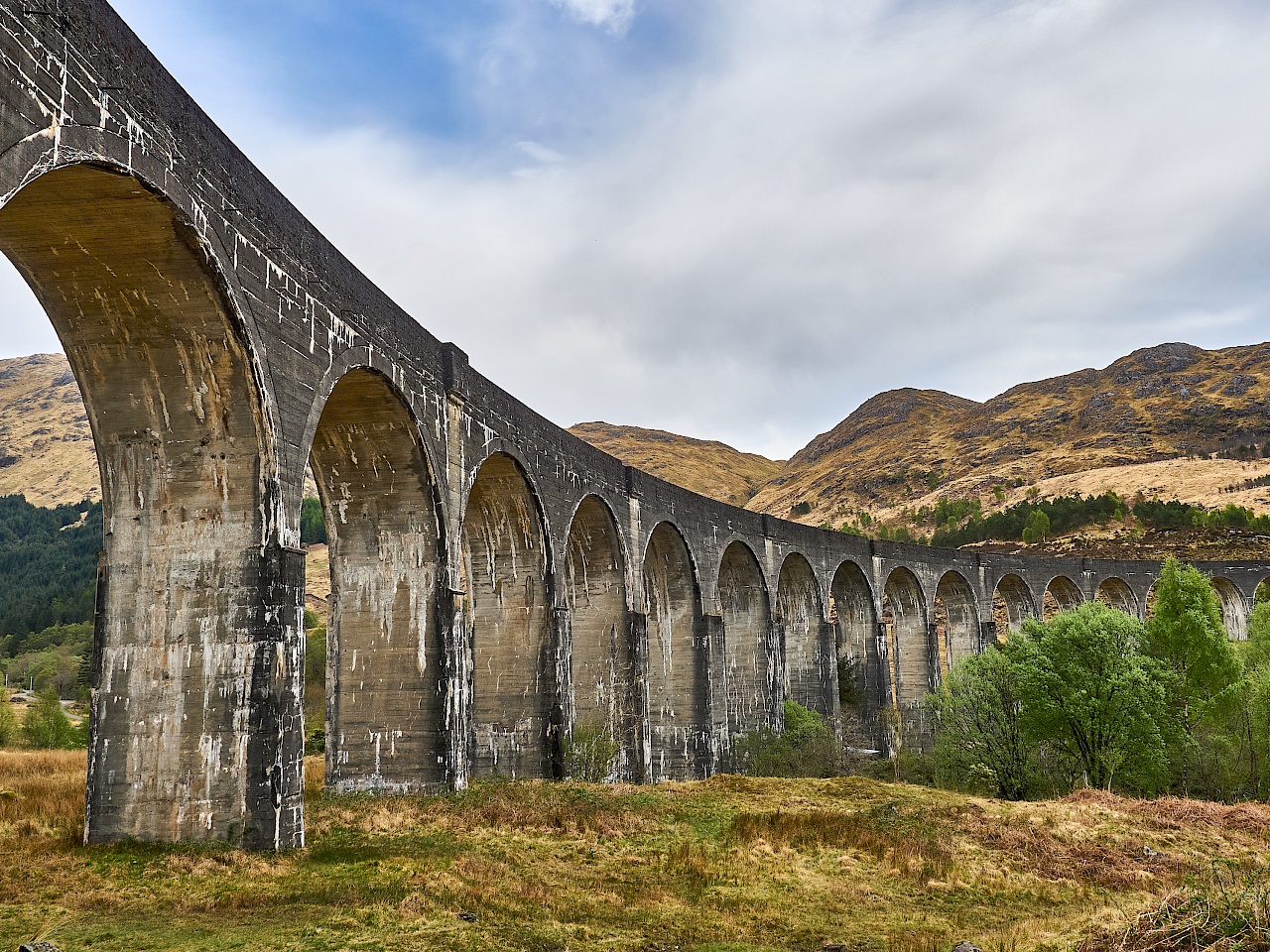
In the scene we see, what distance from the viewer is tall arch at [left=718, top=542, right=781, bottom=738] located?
31.3 meters

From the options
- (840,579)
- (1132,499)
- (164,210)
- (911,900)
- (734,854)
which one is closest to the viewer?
(164,210)

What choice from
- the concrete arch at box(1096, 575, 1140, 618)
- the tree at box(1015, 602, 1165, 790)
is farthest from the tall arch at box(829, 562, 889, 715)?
the concrete arch at box(1096, 575, 1140, 618)

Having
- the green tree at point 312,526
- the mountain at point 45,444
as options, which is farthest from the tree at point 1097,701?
the mountain at point 45,444

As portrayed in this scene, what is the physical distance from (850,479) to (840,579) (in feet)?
317

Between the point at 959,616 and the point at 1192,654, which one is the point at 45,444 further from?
the point at 1192,654

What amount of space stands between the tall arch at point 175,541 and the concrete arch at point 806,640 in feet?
80.1

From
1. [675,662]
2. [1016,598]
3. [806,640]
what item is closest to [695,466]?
[1016,598]

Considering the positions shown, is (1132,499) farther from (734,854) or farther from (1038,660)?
(734,854)

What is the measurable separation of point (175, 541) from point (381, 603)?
529cm

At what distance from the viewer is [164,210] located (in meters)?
10.2

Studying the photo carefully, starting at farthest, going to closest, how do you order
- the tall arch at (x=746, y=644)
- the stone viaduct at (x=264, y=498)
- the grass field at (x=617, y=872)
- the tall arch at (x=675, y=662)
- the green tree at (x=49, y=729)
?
the green tree at (x=49, y=729)
the tall arch at (x=746, y=644)
the tall arch at (x=675, y=662)
the stone viaduct at (x=264, y=498)
the grass field at (x=617, y=872)

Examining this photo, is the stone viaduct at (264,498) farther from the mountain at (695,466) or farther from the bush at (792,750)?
the mountain at (695,466)

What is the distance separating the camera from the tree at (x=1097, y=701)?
2355 centimetres

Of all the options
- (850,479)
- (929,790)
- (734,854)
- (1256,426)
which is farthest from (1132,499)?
(734,854)
